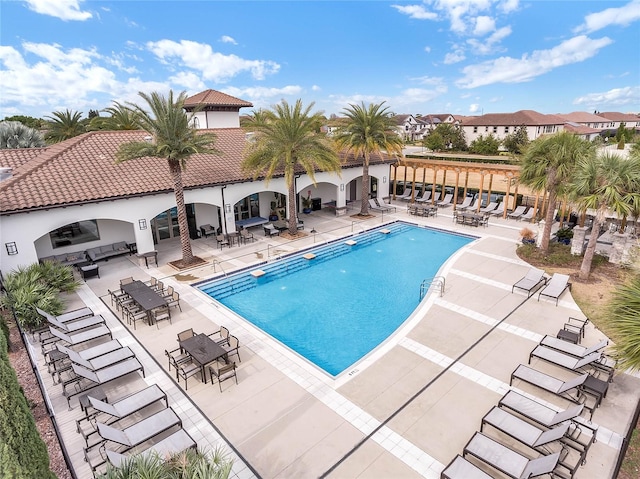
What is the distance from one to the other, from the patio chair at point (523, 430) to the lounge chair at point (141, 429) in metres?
Answer: 7.13

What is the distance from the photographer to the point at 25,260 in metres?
16.1

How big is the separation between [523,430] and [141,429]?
843 cm

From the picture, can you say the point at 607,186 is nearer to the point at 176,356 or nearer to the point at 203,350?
the point at 203,350

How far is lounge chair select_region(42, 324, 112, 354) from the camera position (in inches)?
460

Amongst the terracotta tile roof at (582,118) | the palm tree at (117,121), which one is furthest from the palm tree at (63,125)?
the terracotta tile roof at (582,118)

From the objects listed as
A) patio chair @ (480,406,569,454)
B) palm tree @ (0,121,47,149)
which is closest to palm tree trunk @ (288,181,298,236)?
patio chair @ (480,406,569,454)

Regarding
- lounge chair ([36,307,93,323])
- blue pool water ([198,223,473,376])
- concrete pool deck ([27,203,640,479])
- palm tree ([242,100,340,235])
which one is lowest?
blue pool water ([198,223,473,376])

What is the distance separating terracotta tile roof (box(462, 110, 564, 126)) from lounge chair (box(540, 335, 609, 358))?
260ft

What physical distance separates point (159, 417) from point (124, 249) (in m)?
13.9

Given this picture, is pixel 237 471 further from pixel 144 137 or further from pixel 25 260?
pixel 144 137

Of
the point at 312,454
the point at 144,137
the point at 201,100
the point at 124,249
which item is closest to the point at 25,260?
the point at 124,249

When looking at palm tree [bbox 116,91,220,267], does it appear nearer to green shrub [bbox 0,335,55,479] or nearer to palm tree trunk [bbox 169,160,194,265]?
palm tree trunk [bbox 169,160,194,265]

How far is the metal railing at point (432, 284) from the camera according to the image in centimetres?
1591

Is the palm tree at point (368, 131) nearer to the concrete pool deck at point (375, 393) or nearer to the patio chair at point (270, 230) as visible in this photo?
the patio chair at point (270, 230)
